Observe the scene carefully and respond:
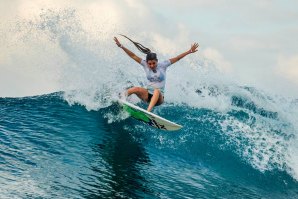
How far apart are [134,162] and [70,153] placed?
1359 millimetres

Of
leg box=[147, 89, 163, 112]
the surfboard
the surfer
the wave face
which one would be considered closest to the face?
the surfer

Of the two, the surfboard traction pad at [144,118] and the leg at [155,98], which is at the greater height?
the leg at [155,98]

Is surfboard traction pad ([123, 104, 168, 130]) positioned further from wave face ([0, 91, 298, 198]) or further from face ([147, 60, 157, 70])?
face ([147, 60, 157, 70])

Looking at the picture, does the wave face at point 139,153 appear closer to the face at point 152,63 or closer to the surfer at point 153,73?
the surfer at point 153,73

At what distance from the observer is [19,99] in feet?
40.2

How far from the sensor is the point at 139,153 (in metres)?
8.70

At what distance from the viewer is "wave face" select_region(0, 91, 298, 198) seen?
5.98 m

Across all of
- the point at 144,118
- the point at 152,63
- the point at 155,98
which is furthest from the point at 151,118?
the point at 152,63

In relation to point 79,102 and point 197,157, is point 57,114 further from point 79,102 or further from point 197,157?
point 197,157

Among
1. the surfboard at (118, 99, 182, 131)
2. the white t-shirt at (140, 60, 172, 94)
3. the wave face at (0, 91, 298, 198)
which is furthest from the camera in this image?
the white t-shirt at (140, 60, 172, 94)

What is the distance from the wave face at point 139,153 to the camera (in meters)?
5.98

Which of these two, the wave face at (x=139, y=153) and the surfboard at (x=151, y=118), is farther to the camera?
the surfboard at (x=151, y=118)

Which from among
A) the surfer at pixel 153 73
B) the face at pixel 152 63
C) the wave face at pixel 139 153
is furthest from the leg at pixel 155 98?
the wave face at pixel 139 153

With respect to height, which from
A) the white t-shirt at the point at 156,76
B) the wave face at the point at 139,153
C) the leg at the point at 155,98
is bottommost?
the wave face at the point at 139,153
